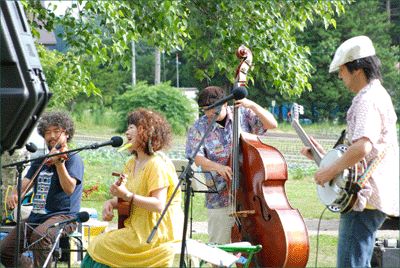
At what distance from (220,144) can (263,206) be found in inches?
23.7

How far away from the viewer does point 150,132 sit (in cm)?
555

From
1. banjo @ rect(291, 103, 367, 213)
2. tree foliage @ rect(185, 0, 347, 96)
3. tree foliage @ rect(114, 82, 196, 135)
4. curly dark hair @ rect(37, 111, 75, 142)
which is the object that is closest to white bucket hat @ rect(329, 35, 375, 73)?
banjo @ rect(291, 103, 367, 213)

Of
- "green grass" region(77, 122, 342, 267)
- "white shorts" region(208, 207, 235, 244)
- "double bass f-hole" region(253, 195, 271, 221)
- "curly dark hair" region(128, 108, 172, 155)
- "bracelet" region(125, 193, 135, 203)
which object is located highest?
"curly dark hair" region(128, 108, 172, 155)

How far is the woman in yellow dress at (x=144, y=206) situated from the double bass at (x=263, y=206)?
0.71 m

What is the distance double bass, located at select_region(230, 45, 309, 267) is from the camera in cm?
596

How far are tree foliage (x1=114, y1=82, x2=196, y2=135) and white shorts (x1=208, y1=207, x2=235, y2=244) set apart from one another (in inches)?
780

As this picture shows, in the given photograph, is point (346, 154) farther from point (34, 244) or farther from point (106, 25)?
point (106, 25)

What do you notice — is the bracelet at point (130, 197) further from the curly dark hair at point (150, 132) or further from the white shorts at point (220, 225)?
the white shorts at point (220, 225)

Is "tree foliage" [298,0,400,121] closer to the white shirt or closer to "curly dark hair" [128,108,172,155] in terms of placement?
"curly dark hair" [128,108,172,155]

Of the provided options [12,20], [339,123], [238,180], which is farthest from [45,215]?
[339,123]

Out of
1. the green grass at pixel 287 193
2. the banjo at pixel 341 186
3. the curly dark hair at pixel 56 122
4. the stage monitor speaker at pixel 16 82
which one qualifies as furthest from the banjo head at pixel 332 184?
the green grass at pixel 287 193

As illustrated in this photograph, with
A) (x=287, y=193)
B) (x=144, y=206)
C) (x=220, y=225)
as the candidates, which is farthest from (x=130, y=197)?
(x=287, y=193)

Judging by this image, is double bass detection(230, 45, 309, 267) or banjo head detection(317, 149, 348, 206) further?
double bass detection(230, 45, 309, 267)

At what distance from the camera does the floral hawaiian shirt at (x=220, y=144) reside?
636 cm
